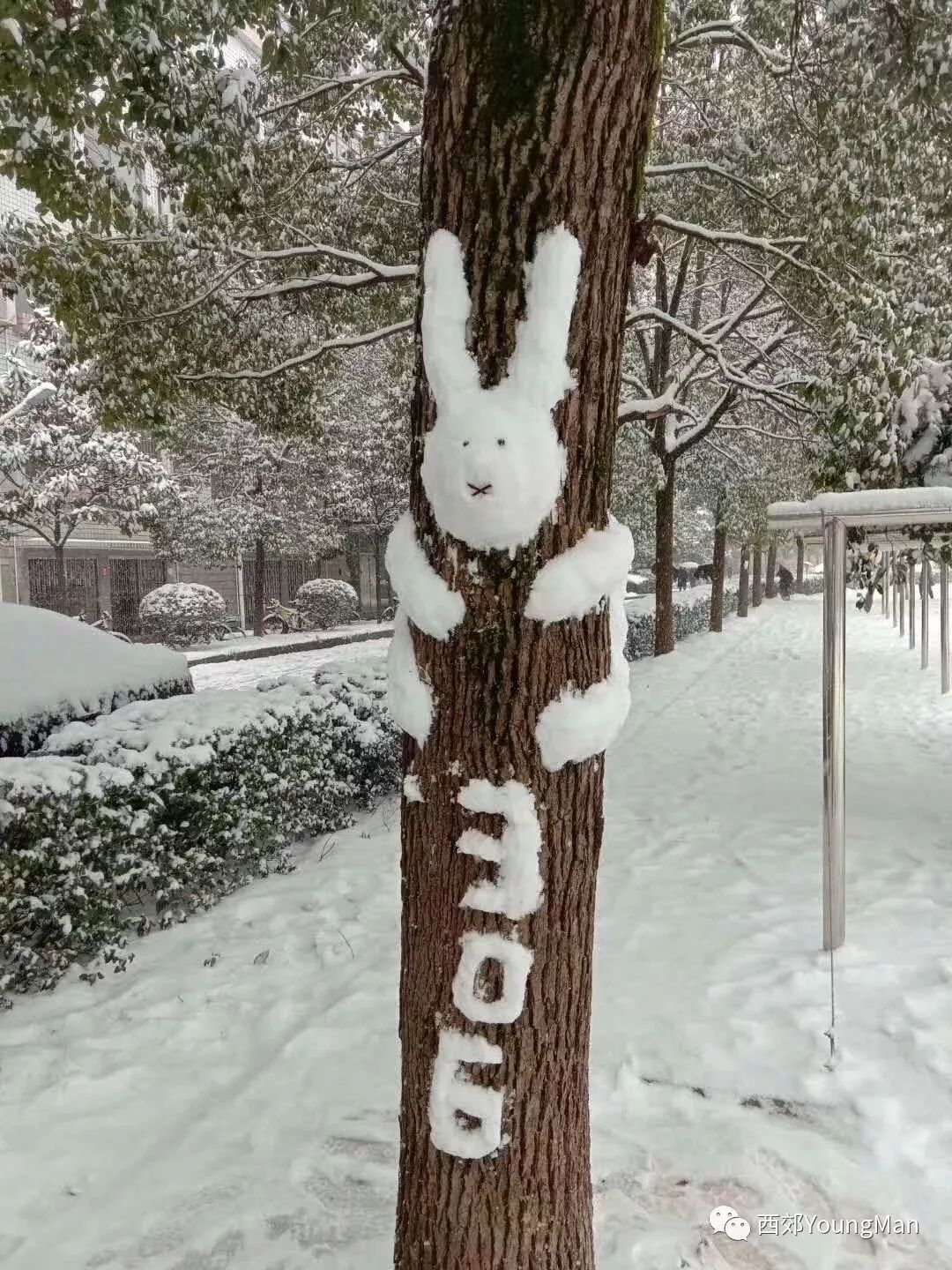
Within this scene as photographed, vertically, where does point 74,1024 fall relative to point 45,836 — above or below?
below

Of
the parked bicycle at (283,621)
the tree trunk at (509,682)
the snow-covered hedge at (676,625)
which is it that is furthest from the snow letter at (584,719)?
the parked bicycle at (283,621)

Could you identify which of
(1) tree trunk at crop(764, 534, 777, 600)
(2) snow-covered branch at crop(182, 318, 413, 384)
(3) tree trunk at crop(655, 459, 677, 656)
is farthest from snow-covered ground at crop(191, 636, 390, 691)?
(1) tree trunk at crop(764, 534, 777, 600)

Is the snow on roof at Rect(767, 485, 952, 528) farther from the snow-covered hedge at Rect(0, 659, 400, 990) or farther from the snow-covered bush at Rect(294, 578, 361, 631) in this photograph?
the snow-covered bush at Rect(294, 578, 361, 631)

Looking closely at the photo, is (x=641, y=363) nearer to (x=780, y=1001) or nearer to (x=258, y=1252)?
(x=780, y=1001)

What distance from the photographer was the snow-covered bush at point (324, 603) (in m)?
25.4

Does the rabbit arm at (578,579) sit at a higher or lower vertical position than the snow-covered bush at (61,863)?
higher

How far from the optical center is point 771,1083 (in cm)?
305

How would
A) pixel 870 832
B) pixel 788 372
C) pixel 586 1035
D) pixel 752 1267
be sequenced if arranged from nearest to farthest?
pixel 586 1035 → pixel 752 1267 → pixel 870 832 → pixel 788 372

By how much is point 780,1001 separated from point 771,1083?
0.60 m

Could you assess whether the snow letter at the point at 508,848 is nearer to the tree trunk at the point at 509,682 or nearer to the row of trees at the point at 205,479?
the tree trunk at the point at 509,682

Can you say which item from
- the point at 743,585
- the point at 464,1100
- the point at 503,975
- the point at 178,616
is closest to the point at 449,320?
the point at 503,975

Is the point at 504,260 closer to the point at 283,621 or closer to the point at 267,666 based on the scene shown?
the point at 267,666

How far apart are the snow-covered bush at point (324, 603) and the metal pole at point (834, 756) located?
22.2 meters

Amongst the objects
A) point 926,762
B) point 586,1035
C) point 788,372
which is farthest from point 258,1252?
point 788,372
